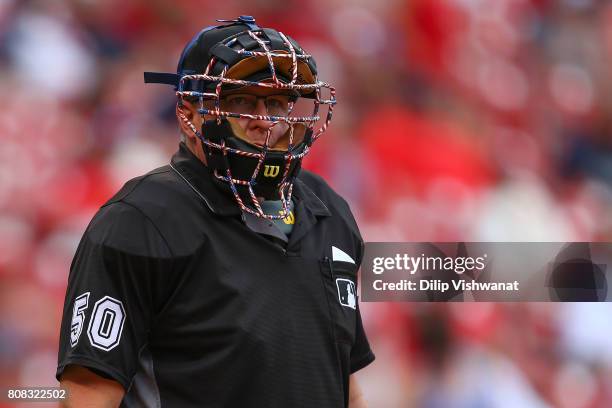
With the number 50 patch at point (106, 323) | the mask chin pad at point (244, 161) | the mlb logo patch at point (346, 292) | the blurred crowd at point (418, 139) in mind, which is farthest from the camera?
the blurred crowd at point (418, 139)

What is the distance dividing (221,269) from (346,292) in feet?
0.97

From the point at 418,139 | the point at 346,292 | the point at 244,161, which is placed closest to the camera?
the point at 244,161

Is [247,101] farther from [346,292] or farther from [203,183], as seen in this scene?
[346,292]

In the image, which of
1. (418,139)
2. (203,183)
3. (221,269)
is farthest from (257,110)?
(418,139)

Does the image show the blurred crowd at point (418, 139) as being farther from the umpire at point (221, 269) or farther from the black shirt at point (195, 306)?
the black shirt at point (195, 306)

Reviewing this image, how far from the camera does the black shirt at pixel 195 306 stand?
155 cm

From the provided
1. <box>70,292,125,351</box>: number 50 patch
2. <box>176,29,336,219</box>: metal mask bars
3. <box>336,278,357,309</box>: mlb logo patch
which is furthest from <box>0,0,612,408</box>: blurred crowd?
<box>70,292,125,351</box>: number 50 patch

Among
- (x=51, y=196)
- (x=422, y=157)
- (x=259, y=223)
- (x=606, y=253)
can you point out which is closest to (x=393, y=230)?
(x=422, y=157)

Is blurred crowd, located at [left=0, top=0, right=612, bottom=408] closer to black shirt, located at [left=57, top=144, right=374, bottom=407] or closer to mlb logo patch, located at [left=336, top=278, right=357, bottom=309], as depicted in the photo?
mlb logo patch, located at [left=336, top=278, right=357, bottom=309]

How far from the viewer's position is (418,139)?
3066mm

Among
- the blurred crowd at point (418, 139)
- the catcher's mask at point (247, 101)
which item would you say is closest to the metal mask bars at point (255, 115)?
the catcher's mask at point (247, 101)

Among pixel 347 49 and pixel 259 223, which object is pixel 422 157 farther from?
pixel 259 223

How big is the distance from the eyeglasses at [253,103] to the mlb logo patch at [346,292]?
12.6 inches

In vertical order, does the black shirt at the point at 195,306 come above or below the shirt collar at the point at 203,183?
below
